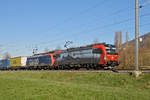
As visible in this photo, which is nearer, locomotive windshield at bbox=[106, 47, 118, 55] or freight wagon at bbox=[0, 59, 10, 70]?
locomotive windshield at bbox=[106, 47, 118, 55]

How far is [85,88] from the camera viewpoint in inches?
506

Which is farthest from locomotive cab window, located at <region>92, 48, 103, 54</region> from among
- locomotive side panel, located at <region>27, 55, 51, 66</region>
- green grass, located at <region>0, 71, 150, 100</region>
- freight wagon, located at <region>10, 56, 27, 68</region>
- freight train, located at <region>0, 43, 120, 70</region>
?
freight wagon, located at <region>10, 56, 27, 68</region>

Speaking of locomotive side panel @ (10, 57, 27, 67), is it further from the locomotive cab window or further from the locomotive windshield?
the locomotive windshield

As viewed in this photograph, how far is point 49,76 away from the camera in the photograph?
24484 millimetres

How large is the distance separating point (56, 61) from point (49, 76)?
10466 mm

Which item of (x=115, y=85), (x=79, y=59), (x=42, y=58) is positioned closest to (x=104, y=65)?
(x=79, y=59)

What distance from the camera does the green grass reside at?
10.1 m

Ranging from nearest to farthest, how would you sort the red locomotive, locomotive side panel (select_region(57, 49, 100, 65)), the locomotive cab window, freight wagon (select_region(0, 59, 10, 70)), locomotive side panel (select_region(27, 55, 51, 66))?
the red locomotive → the locomotive cab window → locomotive side panel (select_region(57, 49, 100, 65)) → locomotive side panel (select_region(27, 55, 51, 66)) → freight wagon (select_region(0, 59, 10, 70))

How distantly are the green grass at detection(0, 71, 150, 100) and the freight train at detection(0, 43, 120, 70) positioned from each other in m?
4.66

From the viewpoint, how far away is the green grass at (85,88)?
33.1 ft

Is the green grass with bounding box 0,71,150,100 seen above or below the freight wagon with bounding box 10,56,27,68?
below

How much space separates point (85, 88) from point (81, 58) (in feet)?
47.4

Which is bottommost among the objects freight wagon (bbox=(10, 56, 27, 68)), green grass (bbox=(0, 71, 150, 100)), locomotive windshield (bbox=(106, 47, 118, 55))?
green grass (bbox=(0, 71, 150, 100))

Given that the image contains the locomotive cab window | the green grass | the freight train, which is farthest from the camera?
the locomotive cab window
